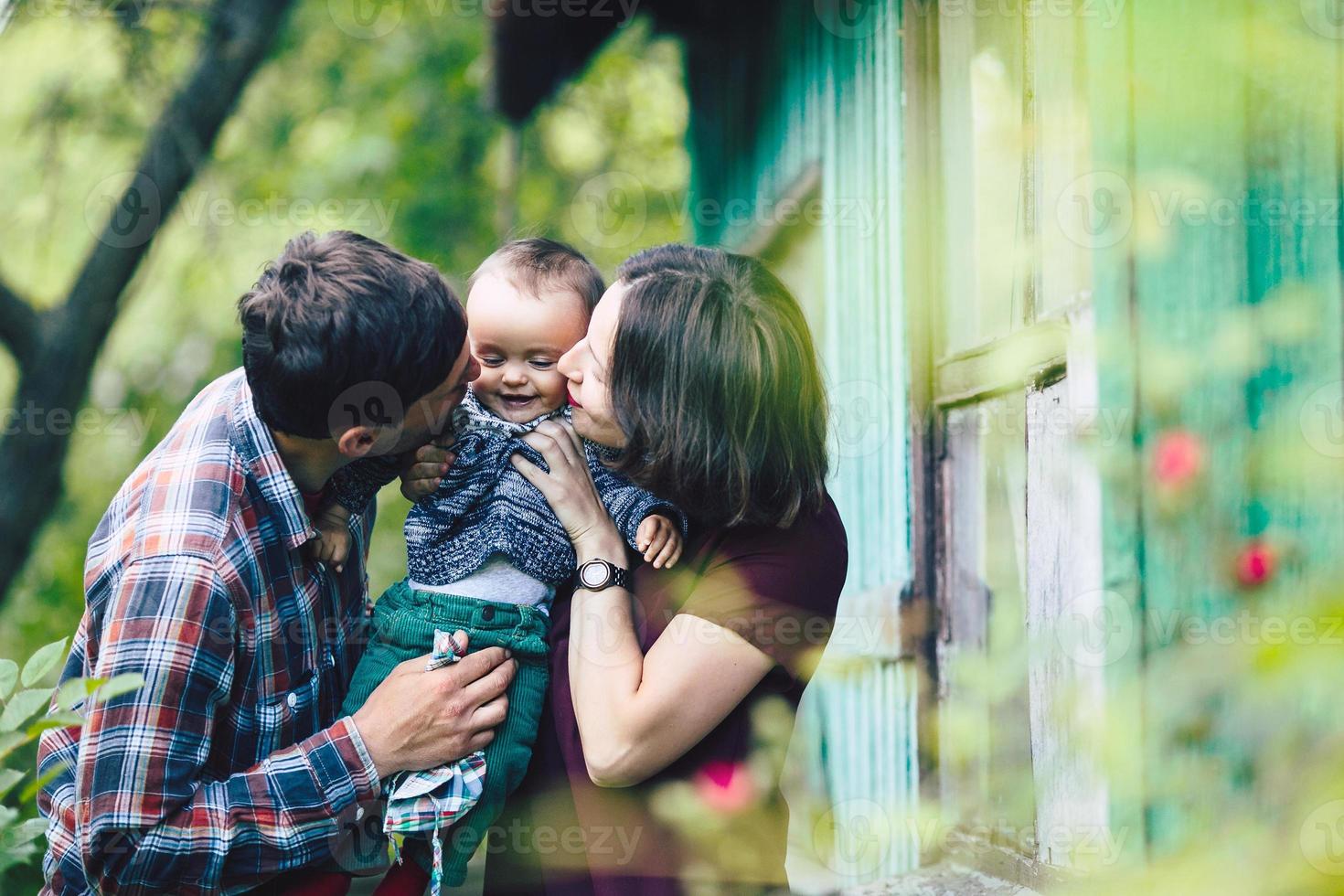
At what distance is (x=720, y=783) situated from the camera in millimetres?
1682

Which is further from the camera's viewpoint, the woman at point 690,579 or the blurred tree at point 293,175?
the blurred tree at point 293,175

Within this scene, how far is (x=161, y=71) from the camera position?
5.09m

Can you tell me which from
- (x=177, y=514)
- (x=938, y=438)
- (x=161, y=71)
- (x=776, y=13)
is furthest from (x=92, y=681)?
(x=161, y=71)

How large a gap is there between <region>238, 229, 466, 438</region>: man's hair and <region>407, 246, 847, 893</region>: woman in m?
0.25


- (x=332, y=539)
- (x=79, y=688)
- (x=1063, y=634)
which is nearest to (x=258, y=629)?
(x=332, y=539)

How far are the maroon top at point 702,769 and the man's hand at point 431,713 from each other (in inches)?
4.7

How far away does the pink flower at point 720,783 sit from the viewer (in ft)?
5.50

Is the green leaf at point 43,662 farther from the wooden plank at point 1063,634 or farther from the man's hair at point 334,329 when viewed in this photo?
the wooden plank at point 1063,634

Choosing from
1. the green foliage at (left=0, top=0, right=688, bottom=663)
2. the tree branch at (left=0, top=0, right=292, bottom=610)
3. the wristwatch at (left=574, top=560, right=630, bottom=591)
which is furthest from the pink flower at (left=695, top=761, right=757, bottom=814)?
the green foliage at (left=0, top=0, right=688, bottom=663)

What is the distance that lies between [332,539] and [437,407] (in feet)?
0.99

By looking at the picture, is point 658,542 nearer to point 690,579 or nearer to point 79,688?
point 690,579

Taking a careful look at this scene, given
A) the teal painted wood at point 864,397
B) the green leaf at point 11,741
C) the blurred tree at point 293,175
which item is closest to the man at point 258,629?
the green leaf at point 11,741

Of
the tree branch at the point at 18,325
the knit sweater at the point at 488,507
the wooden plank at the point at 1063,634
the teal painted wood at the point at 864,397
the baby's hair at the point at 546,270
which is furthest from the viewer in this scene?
the tree branch at the point at 18,325

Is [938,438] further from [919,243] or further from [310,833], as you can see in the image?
[310,833]
